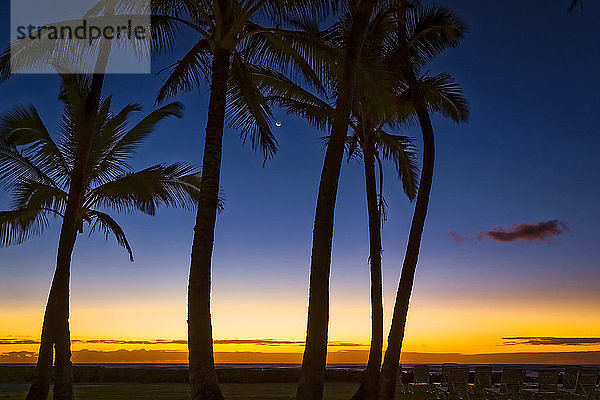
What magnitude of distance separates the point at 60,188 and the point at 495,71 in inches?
502

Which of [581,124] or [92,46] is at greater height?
[581,124]

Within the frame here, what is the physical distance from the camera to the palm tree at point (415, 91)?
14.8 m

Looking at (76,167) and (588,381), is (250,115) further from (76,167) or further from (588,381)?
(588,381)

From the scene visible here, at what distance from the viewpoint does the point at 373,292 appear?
685 inches

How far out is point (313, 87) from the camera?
1434cm

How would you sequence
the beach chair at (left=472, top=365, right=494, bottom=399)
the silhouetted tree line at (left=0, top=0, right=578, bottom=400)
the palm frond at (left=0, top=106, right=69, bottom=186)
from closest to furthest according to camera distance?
the silhouetted tree line at (left=0, top=0, right=578, bottom=400) < the palm frond at (left=0, top=106, right=69, bottom=186) < the beach chair at (left=472, top=365, right=494, bottom=399)

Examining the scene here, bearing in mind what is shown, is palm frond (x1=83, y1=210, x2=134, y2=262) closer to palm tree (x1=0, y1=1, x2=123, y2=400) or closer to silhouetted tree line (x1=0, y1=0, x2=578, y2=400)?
silhouetted tree line (x1=0, y1=0, x2=578, y2=400)

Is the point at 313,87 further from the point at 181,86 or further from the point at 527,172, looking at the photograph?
the point at 527,172

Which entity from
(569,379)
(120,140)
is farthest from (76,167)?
(569,379)

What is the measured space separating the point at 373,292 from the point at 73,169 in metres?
7.65

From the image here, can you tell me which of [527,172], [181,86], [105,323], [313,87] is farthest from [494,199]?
[105,323]

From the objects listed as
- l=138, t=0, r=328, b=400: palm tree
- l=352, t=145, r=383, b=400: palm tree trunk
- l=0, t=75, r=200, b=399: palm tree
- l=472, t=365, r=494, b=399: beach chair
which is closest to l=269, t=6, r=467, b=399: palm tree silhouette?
l=352, t=145, r=383, b=400: palm tree trunk

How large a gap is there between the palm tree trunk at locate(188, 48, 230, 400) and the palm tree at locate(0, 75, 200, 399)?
16.0 feet

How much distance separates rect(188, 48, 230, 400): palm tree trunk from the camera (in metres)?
9.84
